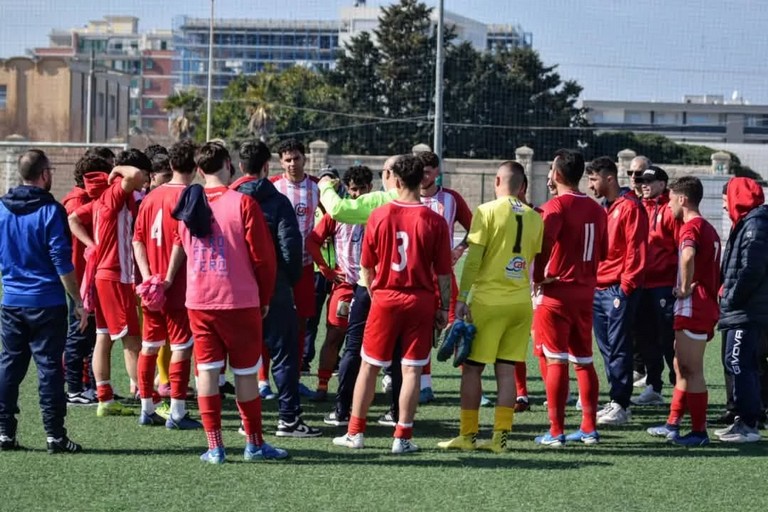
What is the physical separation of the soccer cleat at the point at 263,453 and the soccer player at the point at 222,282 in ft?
0.59

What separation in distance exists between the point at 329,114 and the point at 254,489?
58533mm

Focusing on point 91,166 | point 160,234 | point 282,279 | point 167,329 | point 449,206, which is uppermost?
point 91,166

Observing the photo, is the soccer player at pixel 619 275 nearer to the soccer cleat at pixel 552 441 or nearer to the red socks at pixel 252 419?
the soccer cleat at pixel 552 441

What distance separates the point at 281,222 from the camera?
778 cm

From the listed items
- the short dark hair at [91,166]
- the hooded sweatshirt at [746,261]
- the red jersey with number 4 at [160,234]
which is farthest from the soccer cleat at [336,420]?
the hooded sweatshirt at [746,261]

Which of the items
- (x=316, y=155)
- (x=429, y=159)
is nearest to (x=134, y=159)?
(x=429, y=159)

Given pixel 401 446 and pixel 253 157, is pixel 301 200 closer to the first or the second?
pixel 253 157

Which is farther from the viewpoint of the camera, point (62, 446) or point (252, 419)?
point (62, 446)

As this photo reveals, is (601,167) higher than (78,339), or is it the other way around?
(601,167)

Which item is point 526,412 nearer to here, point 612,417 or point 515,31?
point 612,417

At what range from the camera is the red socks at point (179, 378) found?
822 centimetres

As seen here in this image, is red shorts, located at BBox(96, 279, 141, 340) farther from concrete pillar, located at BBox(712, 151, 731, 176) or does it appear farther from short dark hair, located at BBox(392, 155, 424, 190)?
concrete pillar, located at BBox(712, 151, 731, 176)

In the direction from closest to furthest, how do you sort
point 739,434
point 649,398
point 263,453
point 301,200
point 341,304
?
point 263,453 → point 739,434 → point 341,304 → point 301,200 → point 649,398

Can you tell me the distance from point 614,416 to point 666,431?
26.4 inches
